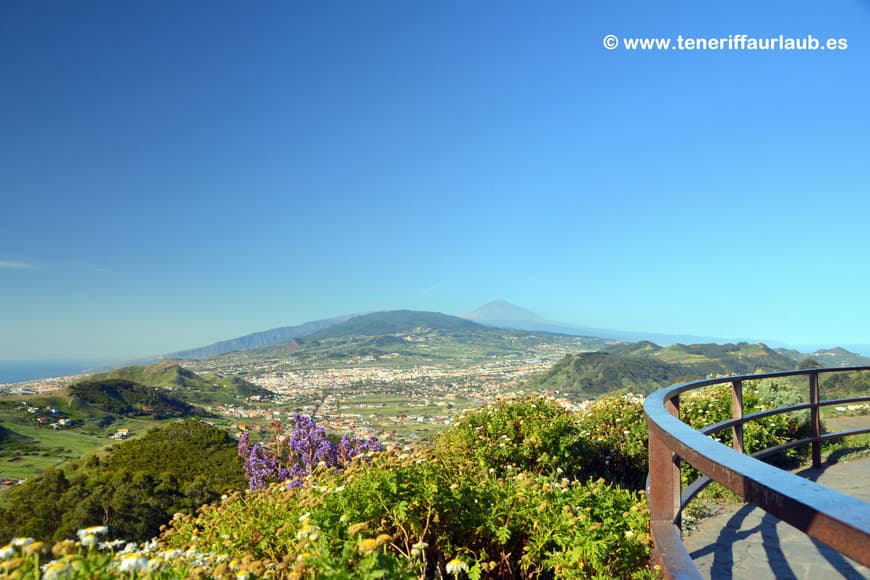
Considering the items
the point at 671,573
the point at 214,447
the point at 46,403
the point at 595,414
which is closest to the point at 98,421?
the point at 46,403

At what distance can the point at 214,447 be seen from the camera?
10.7 m

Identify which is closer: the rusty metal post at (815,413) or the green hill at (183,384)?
the rusty metal post at (815,413)

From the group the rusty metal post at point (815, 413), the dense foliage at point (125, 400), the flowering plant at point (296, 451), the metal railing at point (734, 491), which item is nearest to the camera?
the metal railing at point (734, 491)

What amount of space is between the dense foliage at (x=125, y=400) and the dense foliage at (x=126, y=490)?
1594cm

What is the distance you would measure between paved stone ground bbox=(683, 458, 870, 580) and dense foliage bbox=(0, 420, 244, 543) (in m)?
5.45

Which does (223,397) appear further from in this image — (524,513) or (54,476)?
(524,513)

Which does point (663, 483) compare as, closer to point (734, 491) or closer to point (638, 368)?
point (734, 491)

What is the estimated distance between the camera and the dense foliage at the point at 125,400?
25.0m

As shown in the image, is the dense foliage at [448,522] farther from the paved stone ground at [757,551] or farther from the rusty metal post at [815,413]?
the rusty metal post at [815,413]

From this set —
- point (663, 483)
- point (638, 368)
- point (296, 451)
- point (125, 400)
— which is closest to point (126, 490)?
point (296, 451)

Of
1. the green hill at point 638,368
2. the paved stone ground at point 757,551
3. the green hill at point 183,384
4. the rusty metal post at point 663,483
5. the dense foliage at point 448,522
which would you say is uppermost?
the rusty metal post at point 663,483

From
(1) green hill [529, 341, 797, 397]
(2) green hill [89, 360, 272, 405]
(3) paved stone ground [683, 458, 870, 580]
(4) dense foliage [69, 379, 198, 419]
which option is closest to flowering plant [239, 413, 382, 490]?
(3) paved stone ground [683, 458, 870, 580]

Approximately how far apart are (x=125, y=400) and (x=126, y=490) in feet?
68.2

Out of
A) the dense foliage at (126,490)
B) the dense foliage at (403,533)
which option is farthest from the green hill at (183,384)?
the dense foliage at (403,533)
